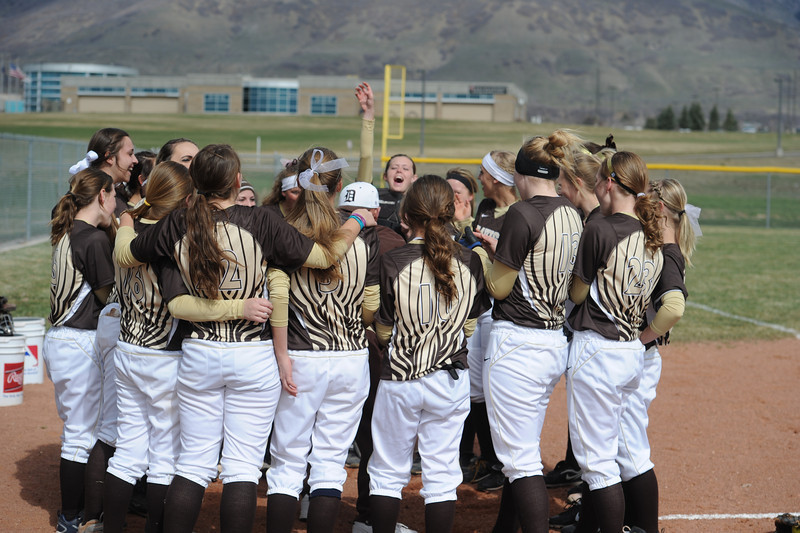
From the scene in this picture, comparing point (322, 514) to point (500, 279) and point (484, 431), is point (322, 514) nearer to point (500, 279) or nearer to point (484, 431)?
point (500, 279)

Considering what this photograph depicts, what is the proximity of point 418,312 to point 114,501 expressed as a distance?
68.0 inches

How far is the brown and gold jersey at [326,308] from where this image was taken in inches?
151

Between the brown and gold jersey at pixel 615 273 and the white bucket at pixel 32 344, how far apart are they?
209 inches

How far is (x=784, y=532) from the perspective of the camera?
403 cm

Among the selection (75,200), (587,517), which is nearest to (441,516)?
(587,517)

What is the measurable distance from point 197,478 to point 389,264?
52.0 inches

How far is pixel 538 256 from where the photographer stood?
3908 millimetres

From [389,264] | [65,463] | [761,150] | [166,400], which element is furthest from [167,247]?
[761,150]

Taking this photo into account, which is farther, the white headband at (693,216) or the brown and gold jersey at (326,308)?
the white headband at (693,216)

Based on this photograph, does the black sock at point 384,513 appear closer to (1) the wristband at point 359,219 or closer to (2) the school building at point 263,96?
(1) the wristband at point 359,219

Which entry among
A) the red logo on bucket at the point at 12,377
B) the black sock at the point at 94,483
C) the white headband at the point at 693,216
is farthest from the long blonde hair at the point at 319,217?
the red logo on bucket at the point at 12,377

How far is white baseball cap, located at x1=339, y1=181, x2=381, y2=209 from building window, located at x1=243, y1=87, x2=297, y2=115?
106 meters

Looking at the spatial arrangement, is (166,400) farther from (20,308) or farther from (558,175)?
(20,308)

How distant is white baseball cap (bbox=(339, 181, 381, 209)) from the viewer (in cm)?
402
